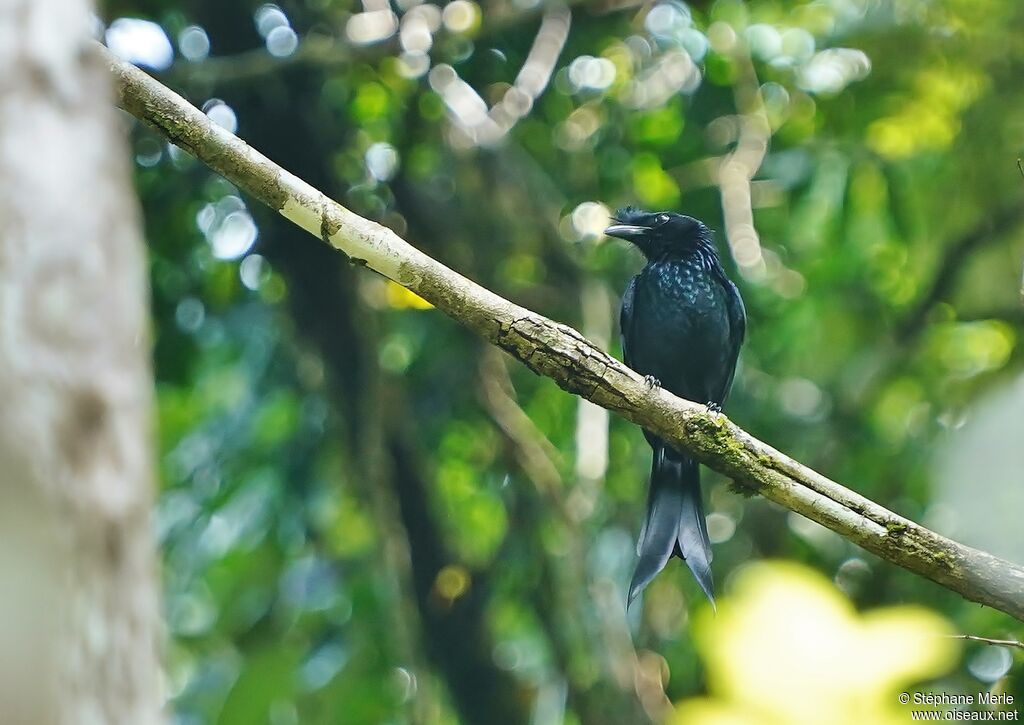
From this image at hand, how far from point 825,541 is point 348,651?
2.29 metres

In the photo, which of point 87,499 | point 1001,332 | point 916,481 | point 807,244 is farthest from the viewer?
point 807,244

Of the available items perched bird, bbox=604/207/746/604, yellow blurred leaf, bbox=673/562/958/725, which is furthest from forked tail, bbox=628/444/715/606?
yellow blurred leaf, bbox=673/562/958/725

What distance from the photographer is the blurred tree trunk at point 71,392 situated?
103cm

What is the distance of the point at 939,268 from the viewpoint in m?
5.73

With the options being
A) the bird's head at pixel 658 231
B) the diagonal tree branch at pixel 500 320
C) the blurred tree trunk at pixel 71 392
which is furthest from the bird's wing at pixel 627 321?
the blurred tree trunk at pixel 71 392

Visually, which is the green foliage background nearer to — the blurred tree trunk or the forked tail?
the forked tail

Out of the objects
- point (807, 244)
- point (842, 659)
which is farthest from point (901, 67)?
point (842, 659)

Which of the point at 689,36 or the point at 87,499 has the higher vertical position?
the point at 87,499

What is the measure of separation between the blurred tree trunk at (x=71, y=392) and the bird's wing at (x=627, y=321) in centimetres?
366

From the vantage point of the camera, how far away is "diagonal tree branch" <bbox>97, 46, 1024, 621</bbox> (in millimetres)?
3004

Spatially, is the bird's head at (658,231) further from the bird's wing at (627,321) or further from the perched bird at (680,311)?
the bird's wing at (627,321)

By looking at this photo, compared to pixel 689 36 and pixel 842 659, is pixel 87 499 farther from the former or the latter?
pixel 689 36

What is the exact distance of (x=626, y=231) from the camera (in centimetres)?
480

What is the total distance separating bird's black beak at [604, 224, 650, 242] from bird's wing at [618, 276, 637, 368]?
19 centimetres
